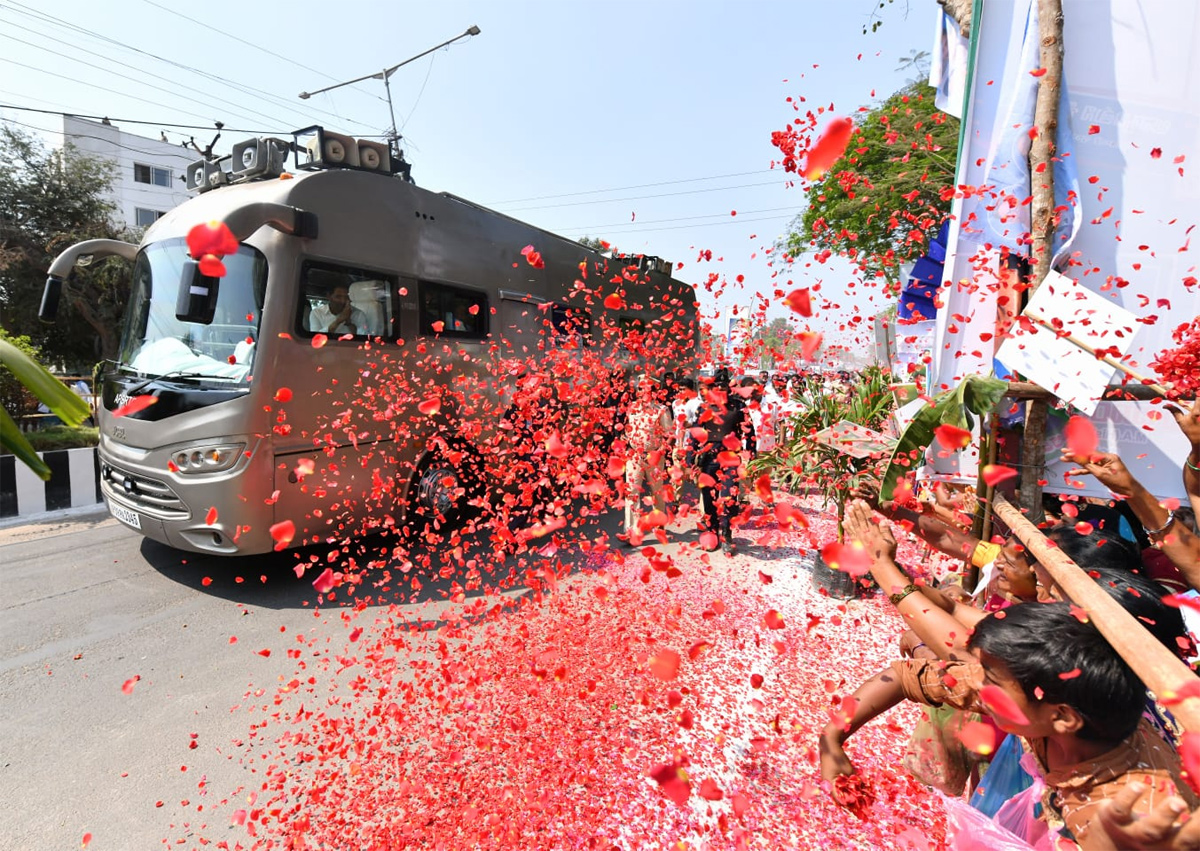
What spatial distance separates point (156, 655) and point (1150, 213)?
584cm

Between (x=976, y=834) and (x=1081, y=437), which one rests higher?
(x=1081, y=437)

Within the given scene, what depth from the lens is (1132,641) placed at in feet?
3.46

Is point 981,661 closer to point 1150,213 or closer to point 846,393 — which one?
point 1150,213

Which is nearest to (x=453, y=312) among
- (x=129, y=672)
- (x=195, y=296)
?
(x=195, y=296)

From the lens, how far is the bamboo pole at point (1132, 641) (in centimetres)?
87

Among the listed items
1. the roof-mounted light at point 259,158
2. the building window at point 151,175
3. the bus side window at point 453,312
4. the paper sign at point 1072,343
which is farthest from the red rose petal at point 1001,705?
the building window at point 151,175

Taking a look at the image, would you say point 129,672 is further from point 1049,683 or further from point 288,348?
point 1049,683

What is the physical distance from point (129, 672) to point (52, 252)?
15.2 meters

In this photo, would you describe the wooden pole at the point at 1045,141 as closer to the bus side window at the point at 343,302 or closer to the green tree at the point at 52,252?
the bus side window at the point at 343,302

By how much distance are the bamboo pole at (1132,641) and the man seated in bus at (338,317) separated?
5.00 meters

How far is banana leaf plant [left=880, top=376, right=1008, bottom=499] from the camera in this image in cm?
206

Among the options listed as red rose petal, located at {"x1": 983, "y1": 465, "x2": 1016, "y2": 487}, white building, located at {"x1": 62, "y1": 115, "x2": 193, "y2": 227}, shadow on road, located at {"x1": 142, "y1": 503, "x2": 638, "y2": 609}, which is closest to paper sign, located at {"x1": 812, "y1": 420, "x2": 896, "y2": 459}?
red rose petal, located at {"x1": 983, "y1": 465, "x2": 1016, "y2": 487}

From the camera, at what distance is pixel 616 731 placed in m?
2.80

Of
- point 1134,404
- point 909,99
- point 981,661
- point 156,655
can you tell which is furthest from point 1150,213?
point 909,99
